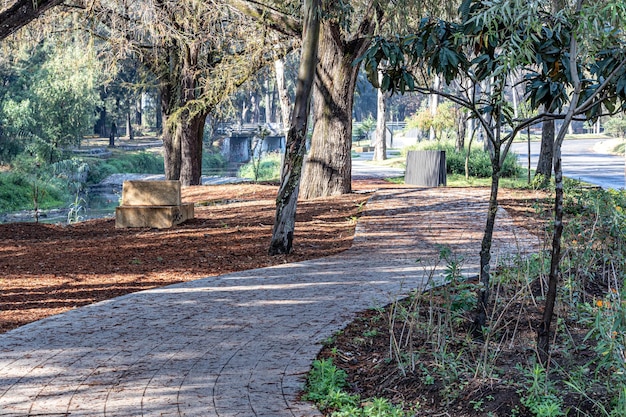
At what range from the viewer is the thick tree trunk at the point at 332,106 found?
650 inches

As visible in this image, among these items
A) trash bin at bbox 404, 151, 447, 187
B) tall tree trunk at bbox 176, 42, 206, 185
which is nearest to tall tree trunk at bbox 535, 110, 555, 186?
trash bin at bbox 404, 151, 447, 187

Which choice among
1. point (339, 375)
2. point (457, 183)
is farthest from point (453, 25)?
point (457, 183)

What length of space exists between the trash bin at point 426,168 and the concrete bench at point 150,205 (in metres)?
9.87

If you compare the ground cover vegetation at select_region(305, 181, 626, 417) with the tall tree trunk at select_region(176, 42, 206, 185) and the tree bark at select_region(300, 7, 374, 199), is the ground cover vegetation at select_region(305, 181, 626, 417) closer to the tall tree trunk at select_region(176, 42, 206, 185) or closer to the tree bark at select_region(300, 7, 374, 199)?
the tree bark at select_region(300, 7, 374, 199)

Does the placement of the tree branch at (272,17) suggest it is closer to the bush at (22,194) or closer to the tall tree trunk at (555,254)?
the tall tree trunk at (555,254)

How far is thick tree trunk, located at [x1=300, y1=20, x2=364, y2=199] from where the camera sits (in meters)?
16.5

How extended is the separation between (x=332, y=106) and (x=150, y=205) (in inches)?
203

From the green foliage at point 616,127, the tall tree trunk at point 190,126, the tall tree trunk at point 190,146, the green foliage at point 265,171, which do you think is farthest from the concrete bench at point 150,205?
the green foliage at point 616,127

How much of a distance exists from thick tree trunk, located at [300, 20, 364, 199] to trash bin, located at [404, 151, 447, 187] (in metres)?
5.16

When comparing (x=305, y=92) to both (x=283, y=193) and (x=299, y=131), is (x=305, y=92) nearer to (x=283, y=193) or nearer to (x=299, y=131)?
(x=299, y=131)

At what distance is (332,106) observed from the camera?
16.6m

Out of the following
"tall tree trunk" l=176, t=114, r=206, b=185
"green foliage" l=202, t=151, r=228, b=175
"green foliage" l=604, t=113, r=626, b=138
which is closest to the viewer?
"tall tree trunk" l=176, t=114, r=206, b=185

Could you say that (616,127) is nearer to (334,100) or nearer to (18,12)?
(334,100)

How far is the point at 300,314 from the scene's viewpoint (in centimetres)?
725
